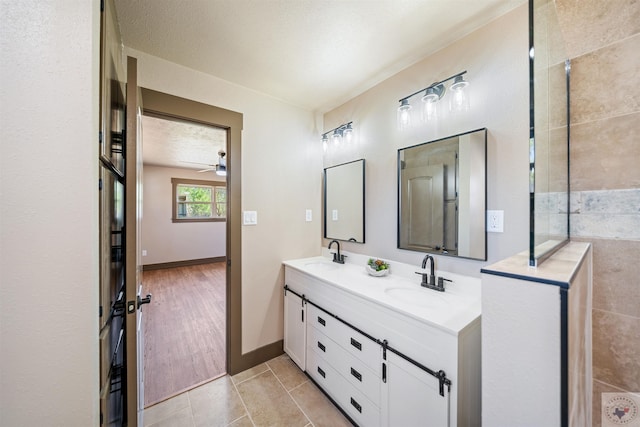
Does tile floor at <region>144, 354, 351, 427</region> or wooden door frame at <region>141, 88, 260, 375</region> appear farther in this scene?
wooden door frame at <region>141, 88, 260, 375</region>

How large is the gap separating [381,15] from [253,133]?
1343mm

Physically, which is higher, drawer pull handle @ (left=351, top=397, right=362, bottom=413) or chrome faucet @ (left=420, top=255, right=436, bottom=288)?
chrome faucet @ (left=420, top=255, right=436, bottom=288)

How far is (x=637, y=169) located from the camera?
1.03m

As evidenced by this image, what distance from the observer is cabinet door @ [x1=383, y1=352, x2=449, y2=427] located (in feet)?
3.41

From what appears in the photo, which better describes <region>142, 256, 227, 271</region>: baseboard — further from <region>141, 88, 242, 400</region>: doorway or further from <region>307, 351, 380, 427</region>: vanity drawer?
<region>307, 351, 380, 427</region>: vanity drawer

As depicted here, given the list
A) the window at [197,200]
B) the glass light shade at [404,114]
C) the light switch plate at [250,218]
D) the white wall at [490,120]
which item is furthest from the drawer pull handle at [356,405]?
the window at [197,200]

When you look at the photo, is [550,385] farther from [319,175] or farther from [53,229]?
[319,175]

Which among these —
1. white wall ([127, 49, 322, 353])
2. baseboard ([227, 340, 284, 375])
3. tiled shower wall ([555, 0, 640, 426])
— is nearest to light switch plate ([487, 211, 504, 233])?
tiled shower wall ([555, 0, 640, 426])

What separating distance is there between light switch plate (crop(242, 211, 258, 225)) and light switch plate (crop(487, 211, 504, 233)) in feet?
5.89

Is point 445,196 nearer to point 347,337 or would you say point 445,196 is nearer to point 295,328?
point 347,337

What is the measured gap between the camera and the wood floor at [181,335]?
76.8 inches

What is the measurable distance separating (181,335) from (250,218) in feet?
5.66

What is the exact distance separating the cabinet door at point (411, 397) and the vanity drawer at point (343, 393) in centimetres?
14

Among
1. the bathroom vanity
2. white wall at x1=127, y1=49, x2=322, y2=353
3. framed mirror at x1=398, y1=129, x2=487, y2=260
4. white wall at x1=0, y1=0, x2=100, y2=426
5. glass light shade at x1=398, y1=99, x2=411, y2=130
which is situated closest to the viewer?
white wall at x1=0, y1=0, x2=100, y2=426
